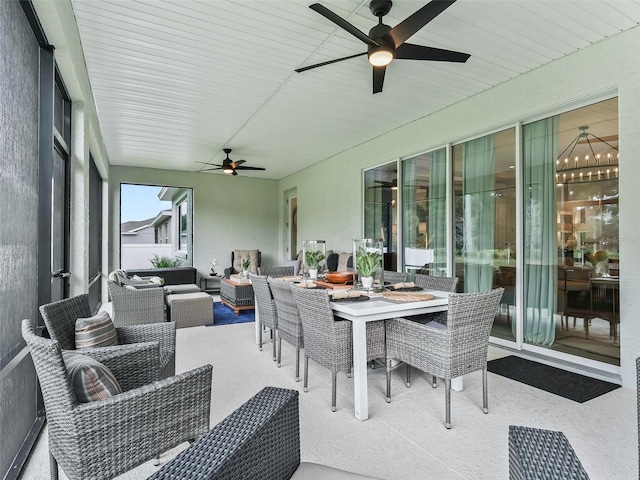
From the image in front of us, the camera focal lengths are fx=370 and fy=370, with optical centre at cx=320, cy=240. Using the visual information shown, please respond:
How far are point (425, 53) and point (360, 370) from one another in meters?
2.29

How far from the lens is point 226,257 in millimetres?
9156

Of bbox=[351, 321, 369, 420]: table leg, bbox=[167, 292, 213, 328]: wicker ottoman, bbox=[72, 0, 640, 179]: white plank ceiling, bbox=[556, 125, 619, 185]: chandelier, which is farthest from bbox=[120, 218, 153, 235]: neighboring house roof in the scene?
bbox=[556, 125, 619, 185]: chandelier

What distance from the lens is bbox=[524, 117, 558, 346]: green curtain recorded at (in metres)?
3.64

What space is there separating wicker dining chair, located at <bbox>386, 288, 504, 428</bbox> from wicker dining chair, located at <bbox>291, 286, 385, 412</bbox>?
215 mm

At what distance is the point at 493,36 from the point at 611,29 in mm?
908

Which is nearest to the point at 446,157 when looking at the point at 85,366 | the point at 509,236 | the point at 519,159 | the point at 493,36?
the point at 519,159

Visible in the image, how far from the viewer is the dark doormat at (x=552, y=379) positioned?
9.26ft

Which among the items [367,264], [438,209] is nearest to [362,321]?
[367,264]

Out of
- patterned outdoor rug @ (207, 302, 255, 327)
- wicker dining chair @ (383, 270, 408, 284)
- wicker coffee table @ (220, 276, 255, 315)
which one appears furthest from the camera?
wicker coffee table @ (220, 276, 255, 315)

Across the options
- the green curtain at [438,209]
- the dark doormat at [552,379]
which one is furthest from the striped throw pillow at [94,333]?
the green curtain at [438,209]

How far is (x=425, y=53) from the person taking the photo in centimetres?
271

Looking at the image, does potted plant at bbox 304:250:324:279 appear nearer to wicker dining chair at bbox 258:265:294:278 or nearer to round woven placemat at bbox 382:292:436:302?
round woven placemat at bbox 382:292:436:302

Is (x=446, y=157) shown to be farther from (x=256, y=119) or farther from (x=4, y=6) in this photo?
(x=4, y=6)

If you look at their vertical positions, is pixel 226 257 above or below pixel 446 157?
below
